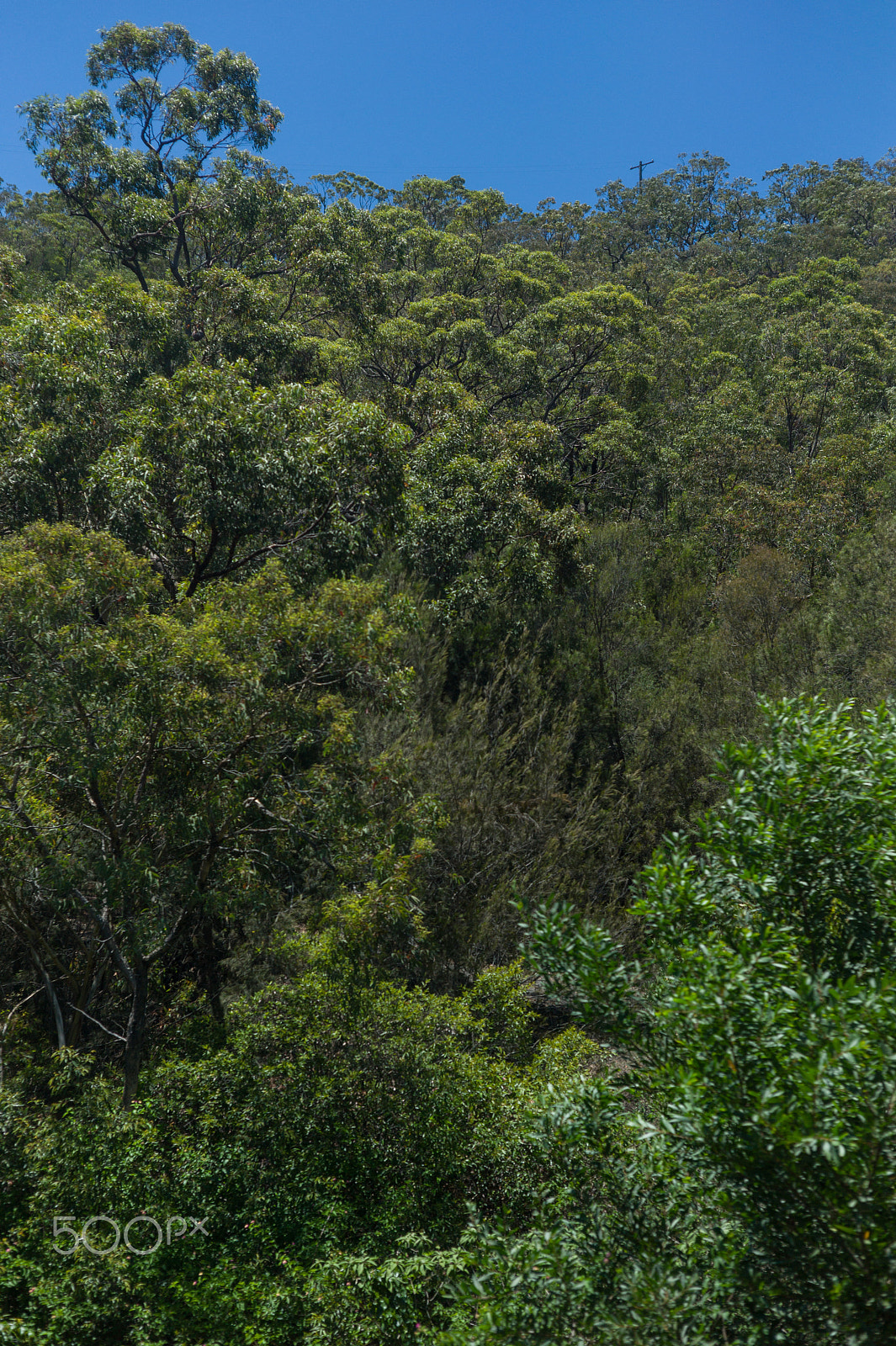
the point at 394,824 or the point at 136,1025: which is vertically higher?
the point at 394,824

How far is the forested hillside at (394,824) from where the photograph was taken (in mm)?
3029

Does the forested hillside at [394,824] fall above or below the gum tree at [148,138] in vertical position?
below

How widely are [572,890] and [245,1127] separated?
595 cm

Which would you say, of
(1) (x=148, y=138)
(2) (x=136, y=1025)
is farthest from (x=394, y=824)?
(1) (x=148, y=138)

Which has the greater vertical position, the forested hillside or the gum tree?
the gum tree

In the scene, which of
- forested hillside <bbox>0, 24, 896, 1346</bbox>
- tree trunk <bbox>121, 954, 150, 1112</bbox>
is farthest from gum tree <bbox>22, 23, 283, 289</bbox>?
tree trunk <bbox>121, 954, 150, 1112</bbox>

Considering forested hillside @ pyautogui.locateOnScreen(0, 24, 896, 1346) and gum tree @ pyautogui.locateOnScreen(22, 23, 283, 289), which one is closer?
forested hillside @ pyautogui.locateOnScreen(0, 24, 896, 1346)

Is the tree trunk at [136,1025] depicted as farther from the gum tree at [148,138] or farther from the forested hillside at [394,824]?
the gum tree at [148,138]

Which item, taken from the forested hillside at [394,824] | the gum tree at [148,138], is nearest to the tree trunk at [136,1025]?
the forested hillside at [394,824]

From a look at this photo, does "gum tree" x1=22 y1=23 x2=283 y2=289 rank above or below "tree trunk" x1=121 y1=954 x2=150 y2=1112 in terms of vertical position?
above

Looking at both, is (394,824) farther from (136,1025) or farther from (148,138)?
(148,138)

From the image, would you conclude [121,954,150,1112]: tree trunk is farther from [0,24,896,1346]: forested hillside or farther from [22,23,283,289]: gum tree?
[22,23,283,289]: gum tree

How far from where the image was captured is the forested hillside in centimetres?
303

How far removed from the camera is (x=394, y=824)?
709 cm
